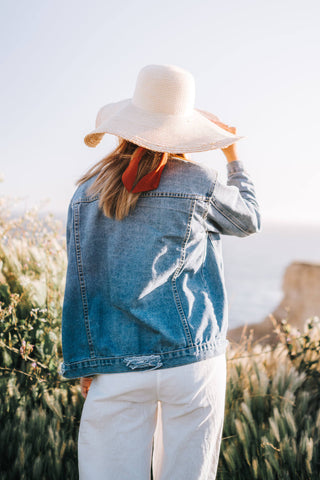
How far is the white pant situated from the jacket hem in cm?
2

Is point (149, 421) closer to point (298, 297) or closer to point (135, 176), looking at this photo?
point (135, 176)

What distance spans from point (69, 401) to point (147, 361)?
1506 millimetres

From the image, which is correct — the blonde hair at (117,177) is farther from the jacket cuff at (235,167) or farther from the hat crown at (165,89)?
the jacket cuff at (235,167)

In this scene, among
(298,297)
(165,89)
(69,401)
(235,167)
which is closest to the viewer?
(165,89)

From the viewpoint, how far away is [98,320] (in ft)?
5.03

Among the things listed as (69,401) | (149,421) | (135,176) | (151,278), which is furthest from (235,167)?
(69,401)

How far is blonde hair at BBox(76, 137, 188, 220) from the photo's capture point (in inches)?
55.6

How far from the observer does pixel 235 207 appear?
1551mm

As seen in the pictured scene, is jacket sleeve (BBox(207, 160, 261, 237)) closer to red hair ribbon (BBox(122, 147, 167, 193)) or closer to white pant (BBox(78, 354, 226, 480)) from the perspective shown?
red hair ribbon (BBox(122, 147, 167, 193))

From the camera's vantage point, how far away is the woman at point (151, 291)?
56.4 inches

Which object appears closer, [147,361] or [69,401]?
[147,361]

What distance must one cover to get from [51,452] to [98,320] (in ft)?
3.86

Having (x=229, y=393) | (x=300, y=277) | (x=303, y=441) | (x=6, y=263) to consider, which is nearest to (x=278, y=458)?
(x=303, y=441)

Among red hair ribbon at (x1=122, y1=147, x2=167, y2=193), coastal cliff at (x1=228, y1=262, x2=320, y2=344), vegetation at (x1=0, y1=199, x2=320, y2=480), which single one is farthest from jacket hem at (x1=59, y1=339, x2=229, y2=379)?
coastal cliff at (x1=228, y1=262, x2=320, y2=344)
